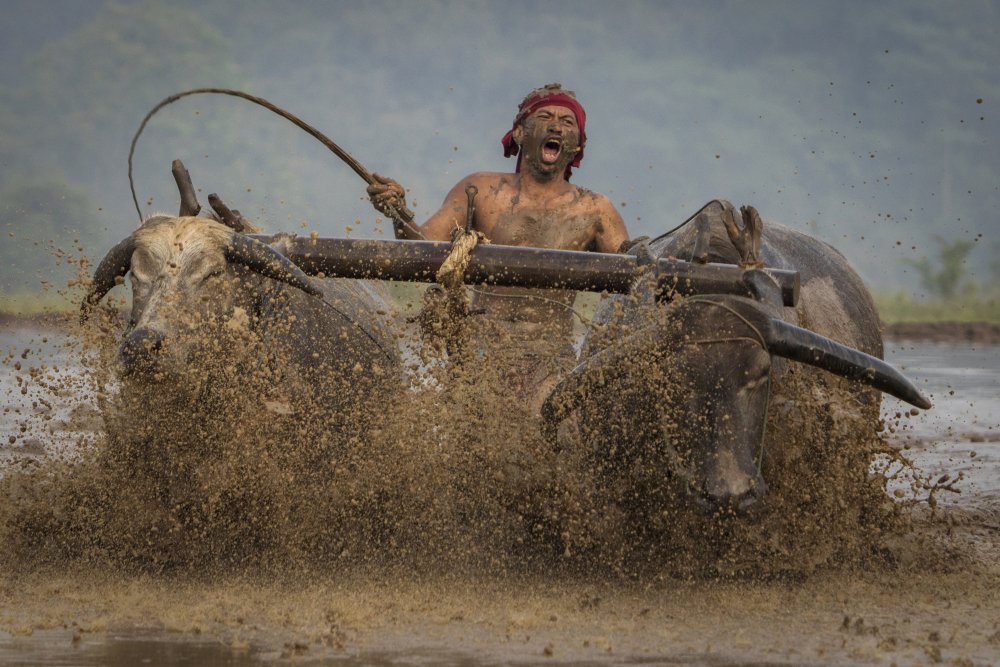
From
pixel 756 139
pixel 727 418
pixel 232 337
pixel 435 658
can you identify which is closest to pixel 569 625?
pixel 435 658

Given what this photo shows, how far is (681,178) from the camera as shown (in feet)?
410

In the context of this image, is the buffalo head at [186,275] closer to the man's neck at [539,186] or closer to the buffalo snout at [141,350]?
the buffalo snout at [141,350]

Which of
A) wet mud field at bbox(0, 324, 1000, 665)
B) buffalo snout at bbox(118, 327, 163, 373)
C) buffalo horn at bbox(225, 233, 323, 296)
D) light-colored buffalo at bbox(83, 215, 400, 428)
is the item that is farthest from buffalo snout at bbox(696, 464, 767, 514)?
buffalo snout at bbox(118, 327, 163, 373)

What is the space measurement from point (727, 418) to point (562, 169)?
285 centimetres

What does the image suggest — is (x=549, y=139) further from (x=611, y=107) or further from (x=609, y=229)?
(x=611, y=107)

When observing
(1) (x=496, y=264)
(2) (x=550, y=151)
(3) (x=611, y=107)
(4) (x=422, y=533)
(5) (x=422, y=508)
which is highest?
(3) (x=611, y=107)

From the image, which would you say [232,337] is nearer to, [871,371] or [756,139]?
[871,371]

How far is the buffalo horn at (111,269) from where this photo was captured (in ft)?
19.4

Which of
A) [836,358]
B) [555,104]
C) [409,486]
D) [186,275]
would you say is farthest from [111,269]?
[836,358]

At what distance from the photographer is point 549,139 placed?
7676 mm

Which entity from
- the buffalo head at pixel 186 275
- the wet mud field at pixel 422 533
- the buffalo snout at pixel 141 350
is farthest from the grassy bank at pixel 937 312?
the buffalo snout at pixel 141 350

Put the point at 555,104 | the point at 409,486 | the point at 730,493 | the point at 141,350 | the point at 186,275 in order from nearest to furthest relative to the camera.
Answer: the point at 730,493
the point at 141,350
the point at 186,275
the point at 409,486
the point at 555,104

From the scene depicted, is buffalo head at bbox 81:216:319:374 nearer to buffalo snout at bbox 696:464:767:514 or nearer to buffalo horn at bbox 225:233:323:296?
buffalo horn at bbox 225:233:323:296

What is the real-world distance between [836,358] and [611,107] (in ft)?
461
